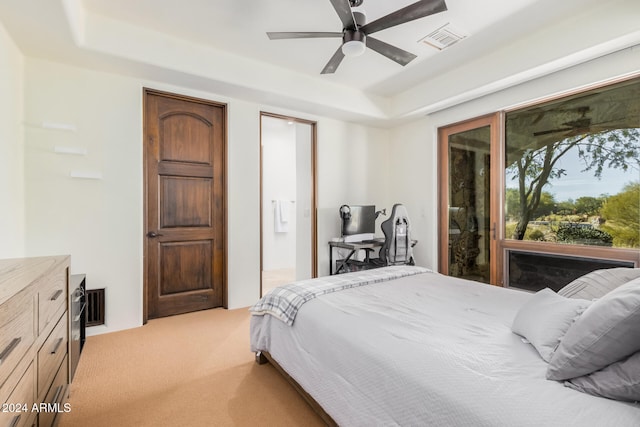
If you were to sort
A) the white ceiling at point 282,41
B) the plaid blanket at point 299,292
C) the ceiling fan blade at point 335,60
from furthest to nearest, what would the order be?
the ceiling fan blade at point 335,60 < the white ceiling at point 282,41 < the plaid blanket at point 299,292

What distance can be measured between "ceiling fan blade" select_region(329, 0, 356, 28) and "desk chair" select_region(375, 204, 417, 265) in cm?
204

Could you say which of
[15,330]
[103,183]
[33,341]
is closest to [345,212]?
[103,183]

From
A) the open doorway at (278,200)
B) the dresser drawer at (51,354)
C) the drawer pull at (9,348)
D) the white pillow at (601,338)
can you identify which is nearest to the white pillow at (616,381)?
the white pillow at (601,338)

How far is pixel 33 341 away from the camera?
1.17 metres

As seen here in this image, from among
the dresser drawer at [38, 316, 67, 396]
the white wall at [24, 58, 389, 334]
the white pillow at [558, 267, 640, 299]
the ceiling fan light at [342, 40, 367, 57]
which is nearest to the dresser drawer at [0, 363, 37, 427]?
the dresser drawer at [38, 316, 67, 396]

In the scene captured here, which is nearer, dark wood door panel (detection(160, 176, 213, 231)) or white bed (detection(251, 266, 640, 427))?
white bed (detection(251, 266, 640, 427))

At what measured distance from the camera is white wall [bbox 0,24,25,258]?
2.28 m

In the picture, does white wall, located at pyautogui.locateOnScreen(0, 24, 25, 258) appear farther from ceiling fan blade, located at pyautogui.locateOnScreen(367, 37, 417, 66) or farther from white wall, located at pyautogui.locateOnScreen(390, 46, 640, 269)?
white wall, located at pyautogui.locateOnScreen(390, 46, 640, 269)

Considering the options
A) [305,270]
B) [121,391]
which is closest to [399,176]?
[305,270]

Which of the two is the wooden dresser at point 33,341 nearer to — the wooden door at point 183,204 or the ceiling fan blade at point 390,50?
the wooden door at point 183,204

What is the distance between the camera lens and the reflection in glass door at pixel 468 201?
380cm

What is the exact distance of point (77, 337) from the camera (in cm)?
218

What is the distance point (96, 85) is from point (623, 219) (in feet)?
16.7

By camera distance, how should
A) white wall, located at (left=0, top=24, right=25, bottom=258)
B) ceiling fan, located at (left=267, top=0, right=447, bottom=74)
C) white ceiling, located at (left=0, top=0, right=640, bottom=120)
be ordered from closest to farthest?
ceiling fan, located at (left=267, top=0, right=447, bottom=74), white wall, located at (left=0, top=24, right=25, bottom=258), white ceiling, located at (left=0, top=0, right=640, bottom=120)
